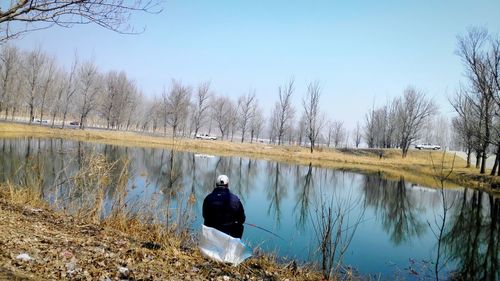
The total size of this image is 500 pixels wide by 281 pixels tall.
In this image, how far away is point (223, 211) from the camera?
16.0 feet

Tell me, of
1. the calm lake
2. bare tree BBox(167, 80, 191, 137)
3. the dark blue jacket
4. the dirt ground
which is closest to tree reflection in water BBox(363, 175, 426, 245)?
the calm lake

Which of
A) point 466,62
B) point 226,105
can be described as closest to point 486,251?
point 466,62

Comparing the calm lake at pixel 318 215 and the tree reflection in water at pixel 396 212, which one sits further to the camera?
the tree reflection in water at pixel 396 212

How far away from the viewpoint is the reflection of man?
4871 mm

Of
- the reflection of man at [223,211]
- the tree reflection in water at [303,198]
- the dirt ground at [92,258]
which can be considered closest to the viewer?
the dirt ground at [92,258]

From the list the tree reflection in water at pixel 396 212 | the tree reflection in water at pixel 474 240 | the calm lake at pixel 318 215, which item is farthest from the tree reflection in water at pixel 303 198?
the tree reflection in water at pixel 474 240

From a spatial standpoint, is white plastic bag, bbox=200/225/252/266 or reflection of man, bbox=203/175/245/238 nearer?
white plastic bag, bbox=200/225/252/266

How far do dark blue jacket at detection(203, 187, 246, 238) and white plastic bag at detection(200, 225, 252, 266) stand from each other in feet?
0.57

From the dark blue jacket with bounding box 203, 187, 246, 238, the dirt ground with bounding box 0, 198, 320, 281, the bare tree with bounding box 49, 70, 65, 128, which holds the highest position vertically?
the bare tree with bounding box 49, 70, 65, 128

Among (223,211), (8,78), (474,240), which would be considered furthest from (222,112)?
(223,211)

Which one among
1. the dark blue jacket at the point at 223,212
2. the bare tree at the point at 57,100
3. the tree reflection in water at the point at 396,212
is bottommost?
the tree reflection in water at the point at 396,212

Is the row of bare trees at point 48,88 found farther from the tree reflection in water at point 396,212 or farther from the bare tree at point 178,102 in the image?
the tree reflection in water at point 396,212

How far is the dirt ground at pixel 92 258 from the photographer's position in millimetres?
3893

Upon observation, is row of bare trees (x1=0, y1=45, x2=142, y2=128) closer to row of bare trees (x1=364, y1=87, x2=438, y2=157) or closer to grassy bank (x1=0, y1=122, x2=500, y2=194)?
grassy bank (x1=0, y1=122, x2=500, y2=194)
